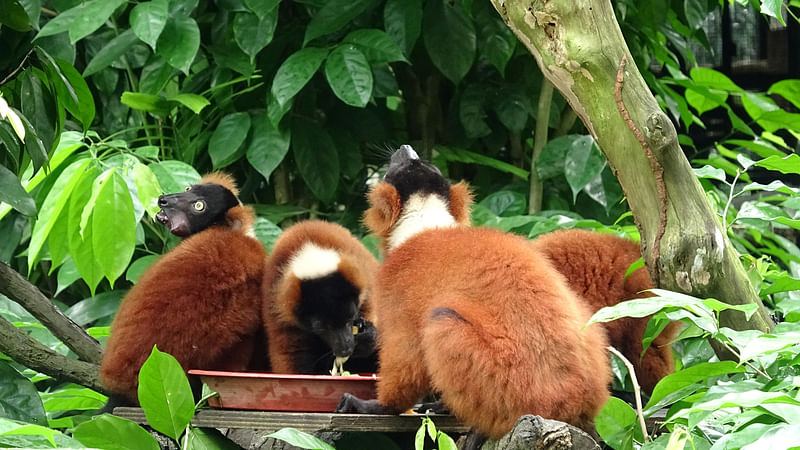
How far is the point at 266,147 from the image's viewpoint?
158 inches

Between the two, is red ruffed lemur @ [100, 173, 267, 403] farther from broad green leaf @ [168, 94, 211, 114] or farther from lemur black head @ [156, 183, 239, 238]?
broad green leaf @ [168, 94, 211, 114]

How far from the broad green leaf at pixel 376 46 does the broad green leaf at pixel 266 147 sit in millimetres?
485

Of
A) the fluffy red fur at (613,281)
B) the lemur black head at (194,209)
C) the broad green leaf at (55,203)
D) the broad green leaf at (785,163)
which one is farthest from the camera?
the broad green leaf at (55,203)

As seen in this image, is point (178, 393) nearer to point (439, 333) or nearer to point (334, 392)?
point (334, 392)

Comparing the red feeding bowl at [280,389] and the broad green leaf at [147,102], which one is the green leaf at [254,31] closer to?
the broad green leaf at [147,102]

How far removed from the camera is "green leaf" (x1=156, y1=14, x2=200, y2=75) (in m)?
3.73

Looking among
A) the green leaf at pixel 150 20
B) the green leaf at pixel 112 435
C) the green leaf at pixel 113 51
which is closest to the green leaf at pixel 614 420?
the green leaf at pixel 112 435

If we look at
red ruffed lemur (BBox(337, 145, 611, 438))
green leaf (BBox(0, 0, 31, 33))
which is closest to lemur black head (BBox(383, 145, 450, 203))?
red ruffed lemur (BBox(337, 145, 611, 438))

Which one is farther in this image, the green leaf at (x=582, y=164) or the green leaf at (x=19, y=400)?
the green leaf at (x=582, y=164)

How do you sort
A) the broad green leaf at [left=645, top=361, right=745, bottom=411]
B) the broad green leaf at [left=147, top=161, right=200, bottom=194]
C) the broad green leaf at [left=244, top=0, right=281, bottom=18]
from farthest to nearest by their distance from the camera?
the broad green leaf at [left=244, top=0, right=281, bottom=18] → the broad green leaf at [left=147, top=161, right=200, bottom=194] → the broad green leaf at [left=645, top=361, right=745, bottom=411]

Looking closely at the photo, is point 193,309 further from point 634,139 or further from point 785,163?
point 785,163

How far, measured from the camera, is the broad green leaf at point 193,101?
4035 mm

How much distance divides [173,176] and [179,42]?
0.65 meters

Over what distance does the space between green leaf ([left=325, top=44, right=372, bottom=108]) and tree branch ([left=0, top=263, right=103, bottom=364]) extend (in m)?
1.24
